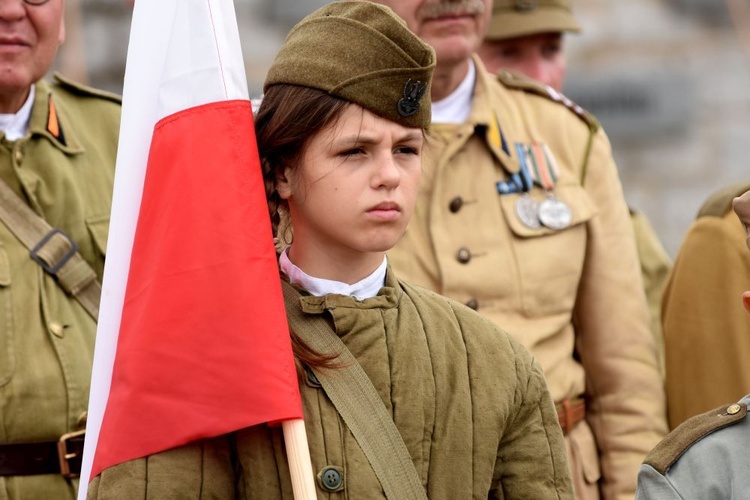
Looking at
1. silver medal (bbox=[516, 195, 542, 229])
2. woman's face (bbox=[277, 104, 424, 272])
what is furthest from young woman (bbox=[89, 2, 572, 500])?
silver medal (bbox=[516, 195, 542, 229])

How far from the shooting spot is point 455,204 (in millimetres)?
5012

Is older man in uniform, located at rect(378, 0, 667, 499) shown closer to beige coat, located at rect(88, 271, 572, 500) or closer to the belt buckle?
the belt buckle

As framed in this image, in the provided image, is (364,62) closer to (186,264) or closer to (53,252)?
(186,264)

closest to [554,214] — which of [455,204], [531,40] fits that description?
[455,204]

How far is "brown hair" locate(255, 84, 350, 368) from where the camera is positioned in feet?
11.7

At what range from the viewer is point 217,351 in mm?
3525

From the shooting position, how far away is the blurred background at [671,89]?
9.45 metres

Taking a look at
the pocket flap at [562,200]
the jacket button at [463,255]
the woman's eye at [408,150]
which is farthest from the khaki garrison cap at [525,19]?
the woman's eye at [408,150]

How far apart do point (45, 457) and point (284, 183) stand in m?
1.14

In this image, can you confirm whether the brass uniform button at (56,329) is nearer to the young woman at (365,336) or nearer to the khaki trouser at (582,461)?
the young woman at (365,336)

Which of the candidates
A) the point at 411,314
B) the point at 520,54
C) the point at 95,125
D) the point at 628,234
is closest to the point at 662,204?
the point at 520,54

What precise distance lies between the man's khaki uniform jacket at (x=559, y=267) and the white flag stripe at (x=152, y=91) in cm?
124

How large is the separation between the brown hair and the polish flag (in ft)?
0.15

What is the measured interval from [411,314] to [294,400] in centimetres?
35
